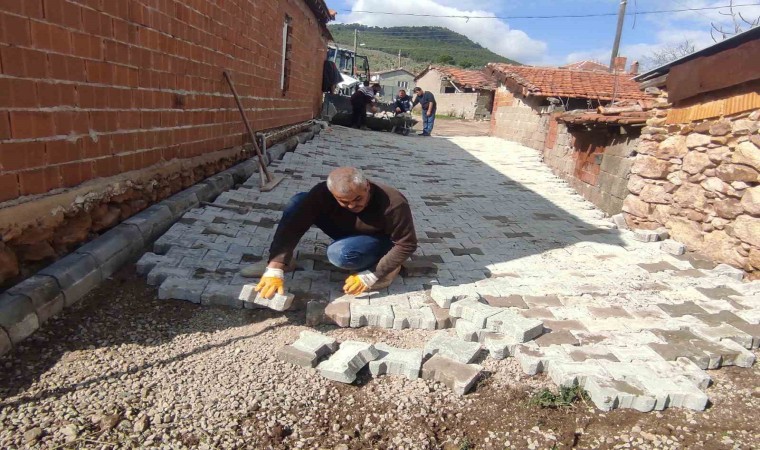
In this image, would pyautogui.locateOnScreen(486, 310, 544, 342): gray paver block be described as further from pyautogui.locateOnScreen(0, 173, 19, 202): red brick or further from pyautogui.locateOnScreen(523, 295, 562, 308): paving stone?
pyautogui.locateOnScreen(0, 173, 19, 202): red brick

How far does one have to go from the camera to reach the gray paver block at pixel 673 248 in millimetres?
4760

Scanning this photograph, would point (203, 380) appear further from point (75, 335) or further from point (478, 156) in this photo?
point (478, 156)

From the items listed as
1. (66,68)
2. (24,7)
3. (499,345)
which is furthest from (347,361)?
(24,7)

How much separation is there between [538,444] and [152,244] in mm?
3093

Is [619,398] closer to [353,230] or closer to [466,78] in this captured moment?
[353,230]

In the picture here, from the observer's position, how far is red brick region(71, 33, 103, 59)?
286cm

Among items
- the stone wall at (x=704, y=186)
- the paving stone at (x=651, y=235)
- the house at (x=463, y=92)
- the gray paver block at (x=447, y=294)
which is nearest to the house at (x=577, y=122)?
the stone wall at (x=704, y=186)

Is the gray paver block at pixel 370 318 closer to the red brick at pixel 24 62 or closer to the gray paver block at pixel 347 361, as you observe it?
the gray paver block at pixel 347 361

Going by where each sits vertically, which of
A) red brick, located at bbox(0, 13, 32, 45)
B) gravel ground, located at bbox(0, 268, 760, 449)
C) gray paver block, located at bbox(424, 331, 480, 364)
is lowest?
gravel ground, located at bbox(0, 268, 760, 449)

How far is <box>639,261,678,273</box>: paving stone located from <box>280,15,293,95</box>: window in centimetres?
691

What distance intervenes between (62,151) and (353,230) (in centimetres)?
189

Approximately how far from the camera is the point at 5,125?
7.92 feet

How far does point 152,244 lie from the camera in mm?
3711

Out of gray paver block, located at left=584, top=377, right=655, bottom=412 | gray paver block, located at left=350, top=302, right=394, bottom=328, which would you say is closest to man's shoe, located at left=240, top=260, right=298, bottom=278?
gray paver block, located at left=350, top=302, right=394, bottom=328
